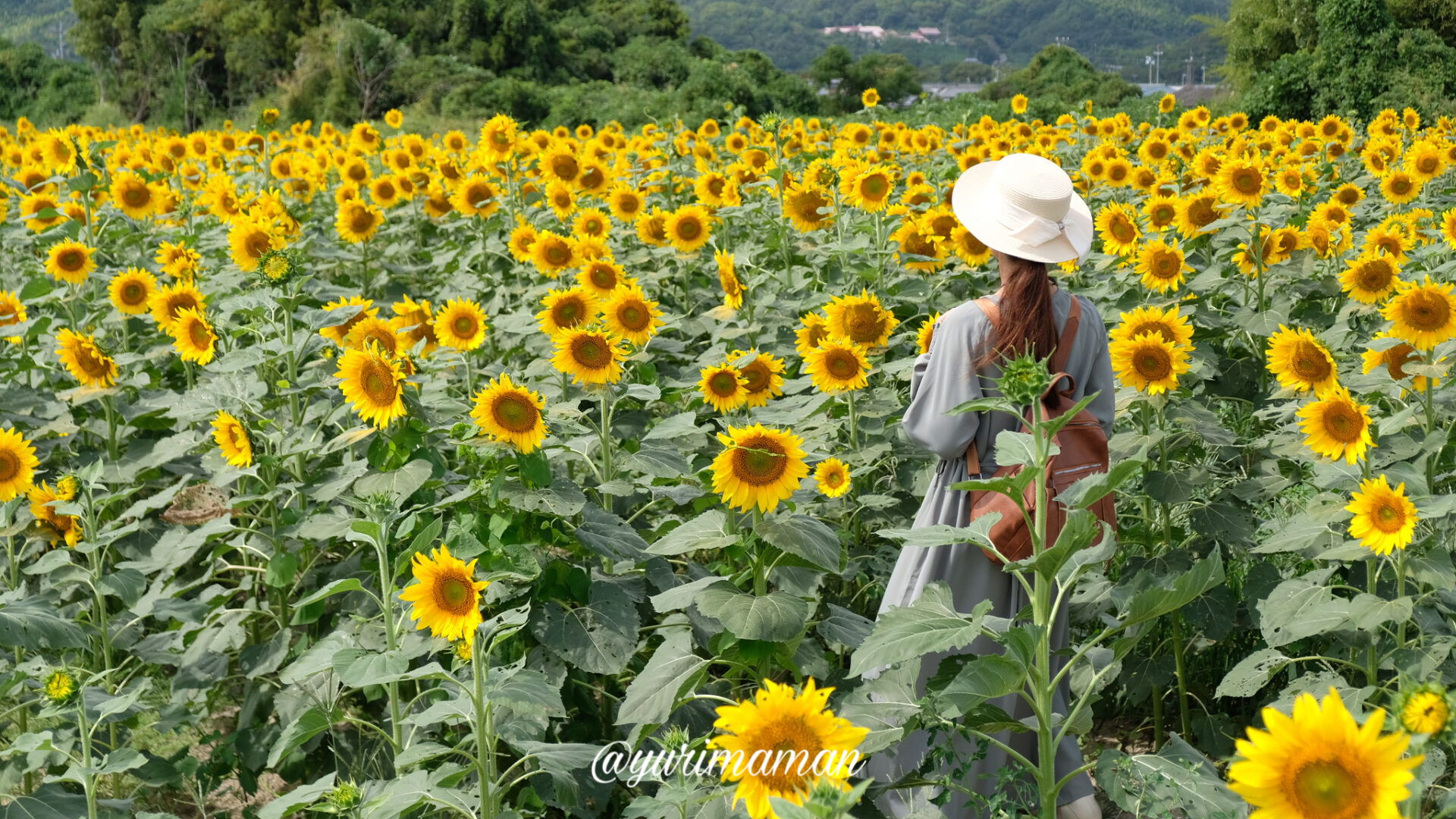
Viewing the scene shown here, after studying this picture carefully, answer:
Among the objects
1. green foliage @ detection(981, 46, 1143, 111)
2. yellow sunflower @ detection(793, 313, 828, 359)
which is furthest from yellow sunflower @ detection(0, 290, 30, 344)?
green foliage @ detection(981, 46, 1143, 111)

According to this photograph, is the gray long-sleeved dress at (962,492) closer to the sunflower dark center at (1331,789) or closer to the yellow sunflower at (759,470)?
the yellow sunflower at (759,470)

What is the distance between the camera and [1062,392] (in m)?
2.88

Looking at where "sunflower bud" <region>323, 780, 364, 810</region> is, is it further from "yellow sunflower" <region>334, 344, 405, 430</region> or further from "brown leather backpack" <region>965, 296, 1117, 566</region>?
"brown leather backpack" <region>965, 296, 1117, 566</region>

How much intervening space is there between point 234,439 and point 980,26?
93.4 m

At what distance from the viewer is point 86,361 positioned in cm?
385

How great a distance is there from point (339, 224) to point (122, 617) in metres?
2.81

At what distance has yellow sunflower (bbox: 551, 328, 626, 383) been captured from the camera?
127 inches

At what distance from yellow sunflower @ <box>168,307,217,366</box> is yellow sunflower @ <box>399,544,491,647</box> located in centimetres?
200

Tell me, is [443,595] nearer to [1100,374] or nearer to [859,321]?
[1100,374]

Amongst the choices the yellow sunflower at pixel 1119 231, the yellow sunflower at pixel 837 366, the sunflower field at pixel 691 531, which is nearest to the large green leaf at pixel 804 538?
the sunflower field at pixel 691 531

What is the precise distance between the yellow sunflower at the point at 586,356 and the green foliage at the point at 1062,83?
44.2ft

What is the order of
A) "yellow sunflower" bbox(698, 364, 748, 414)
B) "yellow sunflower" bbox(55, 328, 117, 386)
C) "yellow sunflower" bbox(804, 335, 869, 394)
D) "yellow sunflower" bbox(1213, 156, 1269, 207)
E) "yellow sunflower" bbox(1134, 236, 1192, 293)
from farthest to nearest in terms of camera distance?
"yellow sunflower" bbox(1213, 156, 1269, 207) → "yellow sunflower" bbox(1134, 236, 1192, 293) → "yellow sunflower" bbox(55, 328, 117, 386) → "yellow sunflower" bbox(804, 335, 869, 394) → "yellow sunflower" bbox(698, 364, 748, 414)

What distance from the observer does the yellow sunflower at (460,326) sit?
12.0ft

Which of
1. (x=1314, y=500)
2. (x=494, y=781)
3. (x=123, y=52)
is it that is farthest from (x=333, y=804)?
(x=123, y=52)
